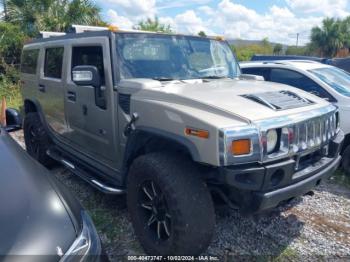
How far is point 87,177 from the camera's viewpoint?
144 inches

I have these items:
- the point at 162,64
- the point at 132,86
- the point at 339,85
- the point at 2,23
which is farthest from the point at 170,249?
the point at 2,23

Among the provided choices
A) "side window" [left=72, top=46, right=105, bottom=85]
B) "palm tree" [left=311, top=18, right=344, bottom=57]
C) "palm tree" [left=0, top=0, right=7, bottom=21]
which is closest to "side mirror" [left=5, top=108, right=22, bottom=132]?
"side window" [left=72, top=46, right=105, bottom=85]

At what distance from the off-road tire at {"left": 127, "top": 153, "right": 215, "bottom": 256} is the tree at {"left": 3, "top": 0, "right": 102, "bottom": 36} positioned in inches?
426

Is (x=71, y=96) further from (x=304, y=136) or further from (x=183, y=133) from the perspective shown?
(x=304, y=136)

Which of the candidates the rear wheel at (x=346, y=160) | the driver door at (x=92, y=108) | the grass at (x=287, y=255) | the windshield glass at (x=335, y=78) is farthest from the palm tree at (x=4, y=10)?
the grass at (x=287, y=255)

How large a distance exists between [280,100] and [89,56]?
2084 mm

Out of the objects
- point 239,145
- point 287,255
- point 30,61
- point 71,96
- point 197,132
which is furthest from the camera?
point 30,61

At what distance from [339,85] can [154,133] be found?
406 centimetres

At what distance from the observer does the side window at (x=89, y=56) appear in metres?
3.52

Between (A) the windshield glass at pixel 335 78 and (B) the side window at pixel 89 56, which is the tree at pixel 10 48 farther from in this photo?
(A) the windshield glass at pixel 335 78

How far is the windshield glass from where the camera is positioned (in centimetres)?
552

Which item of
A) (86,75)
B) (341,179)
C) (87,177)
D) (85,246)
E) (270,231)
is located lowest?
(341,179)

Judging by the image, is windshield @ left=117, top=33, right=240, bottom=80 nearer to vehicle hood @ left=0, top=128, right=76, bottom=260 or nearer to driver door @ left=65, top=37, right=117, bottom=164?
driver door @ left=65, top=37, right=117, bottom=164

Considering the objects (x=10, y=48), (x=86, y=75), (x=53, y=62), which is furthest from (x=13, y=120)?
(x=10, y=48)
